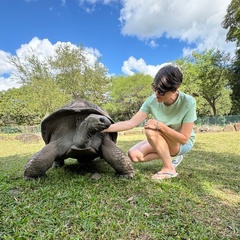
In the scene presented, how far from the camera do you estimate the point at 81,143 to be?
7.15 ft

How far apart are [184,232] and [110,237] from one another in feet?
1.59

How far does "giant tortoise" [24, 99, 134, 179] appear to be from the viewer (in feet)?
7.09

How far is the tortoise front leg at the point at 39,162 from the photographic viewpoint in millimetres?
2244

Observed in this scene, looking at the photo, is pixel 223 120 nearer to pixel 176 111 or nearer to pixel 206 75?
pixel 206 75

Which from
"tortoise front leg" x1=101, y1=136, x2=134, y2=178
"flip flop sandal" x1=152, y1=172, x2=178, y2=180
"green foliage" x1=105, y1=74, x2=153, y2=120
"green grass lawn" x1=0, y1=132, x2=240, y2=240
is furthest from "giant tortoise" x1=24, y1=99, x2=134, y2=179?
"green foliage" x1=105, y1=74, x2=153, y2=120

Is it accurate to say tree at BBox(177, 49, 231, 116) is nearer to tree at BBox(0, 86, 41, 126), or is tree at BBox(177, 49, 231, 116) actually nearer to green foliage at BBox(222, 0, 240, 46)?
green foliage at BBox(222, 0, 240, 46)

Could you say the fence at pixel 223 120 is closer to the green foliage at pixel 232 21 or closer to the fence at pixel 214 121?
the fence at pixel 214 121

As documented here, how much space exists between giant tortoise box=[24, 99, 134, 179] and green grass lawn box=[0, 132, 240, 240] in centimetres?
16

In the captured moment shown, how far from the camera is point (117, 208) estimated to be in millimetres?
1811

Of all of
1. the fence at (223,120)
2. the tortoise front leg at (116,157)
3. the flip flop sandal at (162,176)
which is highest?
the tortoise front leg at (116,157)

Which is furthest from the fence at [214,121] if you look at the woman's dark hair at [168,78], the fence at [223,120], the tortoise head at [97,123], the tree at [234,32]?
the woman's dark hair at [168,78]

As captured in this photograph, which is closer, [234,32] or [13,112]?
[234,32]

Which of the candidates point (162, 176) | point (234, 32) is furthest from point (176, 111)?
point (234, 32)

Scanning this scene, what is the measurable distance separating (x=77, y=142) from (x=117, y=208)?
0.73 m
